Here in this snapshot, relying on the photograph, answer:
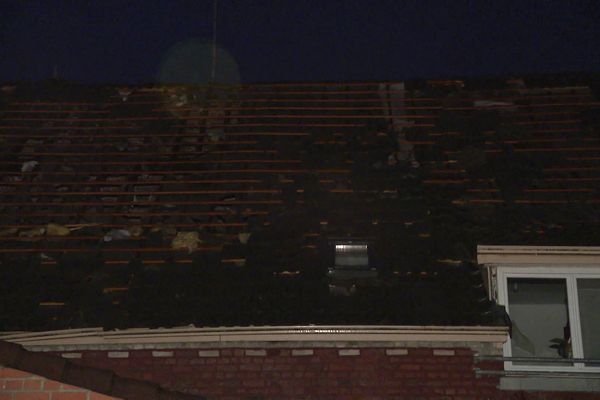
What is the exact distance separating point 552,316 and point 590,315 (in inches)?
32.0

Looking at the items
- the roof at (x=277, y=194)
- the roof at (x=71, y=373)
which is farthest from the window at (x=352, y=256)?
the roof at (x=71, y=373)

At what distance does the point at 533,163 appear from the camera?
31.6 ft

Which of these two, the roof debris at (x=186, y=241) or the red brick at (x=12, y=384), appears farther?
the roof debris at (x=186, y=241)

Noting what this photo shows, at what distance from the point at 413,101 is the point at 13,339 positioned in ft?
24.1

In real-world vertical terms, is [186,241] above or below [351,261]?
above

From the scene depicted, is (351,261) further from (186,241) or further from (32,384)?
(32,384)

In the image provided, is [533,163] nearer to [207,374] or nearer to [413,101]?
[413,101]

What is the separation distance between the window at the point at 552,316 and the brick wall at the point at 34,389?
200 inches

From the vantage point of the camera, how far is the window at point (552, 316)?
7.80 m

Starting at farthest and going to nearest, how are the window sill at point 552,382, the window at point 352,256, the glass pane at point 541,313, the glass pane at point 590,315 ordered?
the glass pane at point 541,313, the window at point 352,256, the glass pane at point 590,315, the window sill at point 552,382

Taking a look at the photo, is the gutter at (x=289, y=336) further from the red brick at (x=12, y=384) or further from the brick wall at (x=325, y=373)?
the red brick at (x=12, y=384)

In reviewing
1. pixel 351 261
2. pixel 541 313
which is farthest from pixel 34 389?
pixel 541 313

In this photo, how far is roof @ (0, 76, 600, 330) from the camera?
7.75 m

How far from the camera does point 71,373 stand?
4.58m
